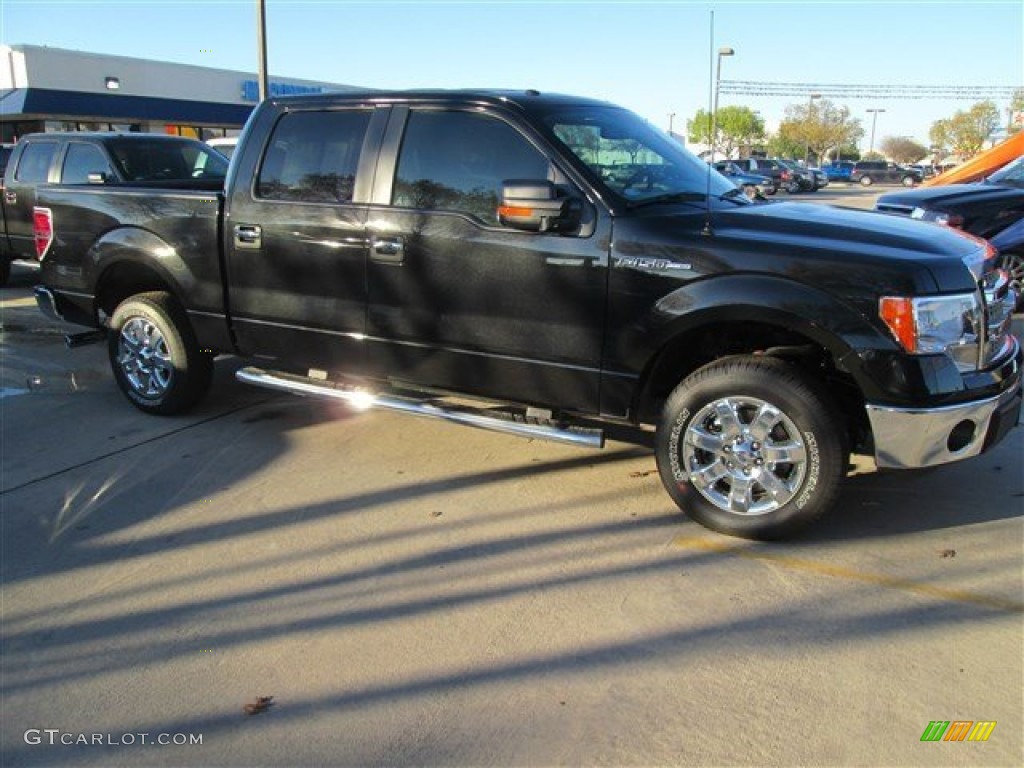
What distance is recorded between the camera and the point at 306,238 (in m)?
4.84

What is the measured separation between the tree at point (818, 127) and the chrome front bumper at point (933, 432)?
89988 mm

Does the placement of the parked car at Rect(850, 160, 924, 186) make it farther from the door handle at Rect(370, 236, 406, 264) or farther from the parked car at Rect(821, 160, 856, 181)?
the door handle at Rect(370, 236, 406, 264)

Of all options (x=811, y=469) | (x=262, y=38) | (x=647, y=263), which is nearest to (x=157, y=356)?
(x=647, y=263)

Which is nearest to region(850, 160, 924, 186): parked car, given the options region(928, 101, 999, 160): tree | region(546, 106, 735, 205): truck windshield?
region(928, 101, 999, 160): tree

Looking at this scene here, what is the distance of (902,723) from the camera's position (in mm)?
2676

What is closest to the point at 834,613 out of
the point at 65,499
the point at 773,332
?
the point at 773,332

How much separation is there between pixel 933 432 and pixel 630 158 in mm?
2077

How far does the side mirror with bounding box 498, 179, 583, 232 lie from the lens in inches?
153

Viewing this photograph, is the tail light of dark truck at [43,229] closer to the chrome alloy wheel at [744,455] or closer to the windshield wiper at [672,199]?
the windshield wiper at [672,199]

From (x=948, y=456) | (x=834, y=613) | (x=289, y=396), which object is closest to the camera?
(x=834, y=613)

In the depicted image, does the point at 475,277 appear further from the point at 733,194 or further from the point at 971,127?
the point at 971,127

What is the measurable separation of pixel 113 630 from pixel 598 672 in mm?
1926

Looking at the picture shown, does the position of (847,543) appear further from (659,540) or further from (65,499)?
(65,499)

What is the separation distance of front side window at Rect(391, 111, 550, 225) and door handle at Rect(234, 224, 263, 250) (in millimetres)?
972
